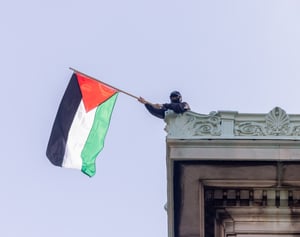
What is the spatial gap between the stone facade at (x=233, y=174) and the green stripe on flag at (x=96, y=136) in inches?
101

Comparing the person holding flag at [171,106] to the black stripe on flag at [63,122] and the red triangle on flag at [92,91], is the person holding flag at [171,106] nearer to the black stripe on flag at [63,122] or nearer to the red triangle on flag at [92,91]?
the red triangle on flag at [92,91]

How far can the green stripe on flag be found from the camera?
77.7ft

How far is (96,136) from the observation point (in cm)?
2431

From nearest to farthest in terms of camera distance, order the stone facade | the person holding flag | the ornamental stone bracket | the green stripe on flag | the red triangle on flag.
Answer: the stone facade, the ornamental stone bracket, the person holding flag, the green stripe on flag, the red triangle on flag

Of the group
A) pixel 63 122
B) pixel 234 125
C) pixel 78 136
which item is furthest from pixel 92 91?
pixel 234 125

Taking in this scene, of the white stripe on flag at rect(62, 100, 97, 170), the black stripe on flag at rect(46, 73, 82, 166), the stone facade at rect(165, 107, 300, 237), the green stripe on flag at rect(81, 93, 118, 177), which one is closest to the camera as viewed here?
the stone facade at rect(165, 107, 300, 237)

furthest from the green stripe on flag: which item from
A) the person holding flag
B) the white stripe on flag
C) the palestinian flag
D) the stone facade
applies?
the stone facade

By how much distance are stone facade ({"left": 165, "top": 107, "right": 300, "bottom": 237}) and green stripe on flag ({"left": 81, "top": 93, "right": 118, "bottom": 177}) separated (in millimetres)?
2561

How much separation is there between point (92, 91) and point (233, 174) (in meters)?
4.89

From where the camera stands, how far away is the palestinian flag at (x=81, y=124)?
2370 centimetres

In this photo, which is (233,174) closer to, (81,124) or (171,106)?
(171,106)

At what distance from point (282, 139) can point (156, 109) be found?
9.81ft

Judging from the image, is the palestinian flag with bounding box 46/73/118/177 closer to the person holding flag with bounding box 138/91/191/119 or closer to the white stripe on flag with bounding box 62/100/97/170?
the white stripe on flag with bounding box 62/100/97/170

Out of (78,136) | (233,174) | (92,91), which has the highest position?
(92,91)
